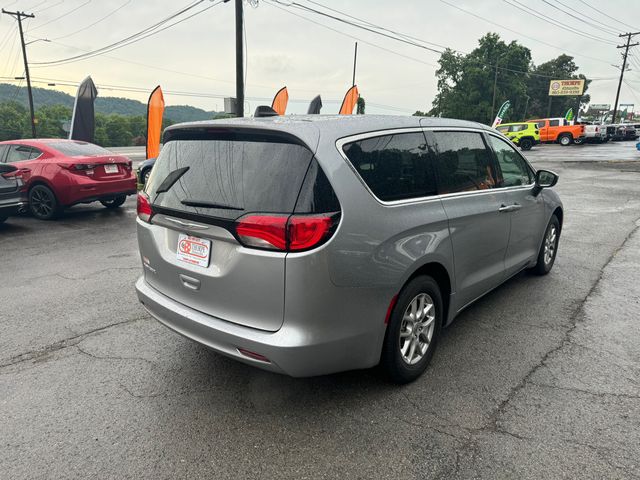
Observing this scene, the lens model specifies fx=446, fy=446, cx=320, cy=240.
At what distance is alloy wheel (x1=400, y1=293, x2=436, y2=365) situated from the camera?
2.87 meters

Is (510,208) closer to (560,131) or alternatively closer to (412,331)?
(412,331)

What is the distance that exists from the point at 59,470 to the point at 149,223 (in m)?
1.49

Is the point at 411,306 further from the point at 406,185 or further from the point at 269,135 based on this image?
the point at 269,135

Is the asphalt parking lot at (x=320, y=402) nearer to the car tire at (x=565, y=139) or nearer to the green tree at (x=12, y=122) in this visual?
the car tire at (x=565, y=139)

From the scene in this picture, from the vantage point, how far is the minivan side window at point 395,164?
2.57 m

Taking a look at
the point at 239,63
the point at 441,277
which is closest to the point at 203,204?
the point at 441,277

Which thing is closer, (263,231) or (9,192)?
(263,231)

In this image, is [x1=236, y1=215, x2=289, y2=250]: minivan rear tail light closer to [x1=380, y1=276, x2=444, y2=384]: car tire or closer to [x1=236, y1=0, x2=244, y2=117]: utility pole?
[x1=380, y1=276, x2=444, y2=384]: car tire

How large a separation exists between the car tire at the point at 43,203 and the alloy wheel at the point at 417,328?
767 cm

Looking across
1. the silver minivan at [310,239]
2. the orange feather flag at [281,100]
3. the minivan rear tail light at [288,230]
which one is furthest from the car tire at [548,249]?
the orange feather flag at [281,100]

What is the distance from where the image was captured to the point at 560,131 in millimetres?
35656

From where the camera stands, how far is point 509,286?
4875 mm

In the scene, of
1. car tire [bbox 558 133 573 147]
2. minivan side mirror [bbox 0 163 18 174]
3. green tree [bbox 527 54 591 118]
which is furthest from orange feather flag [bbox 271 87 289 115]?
green tree [bbox 527 54 591 118]

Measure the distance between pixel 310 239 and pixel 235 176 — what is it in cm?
59
